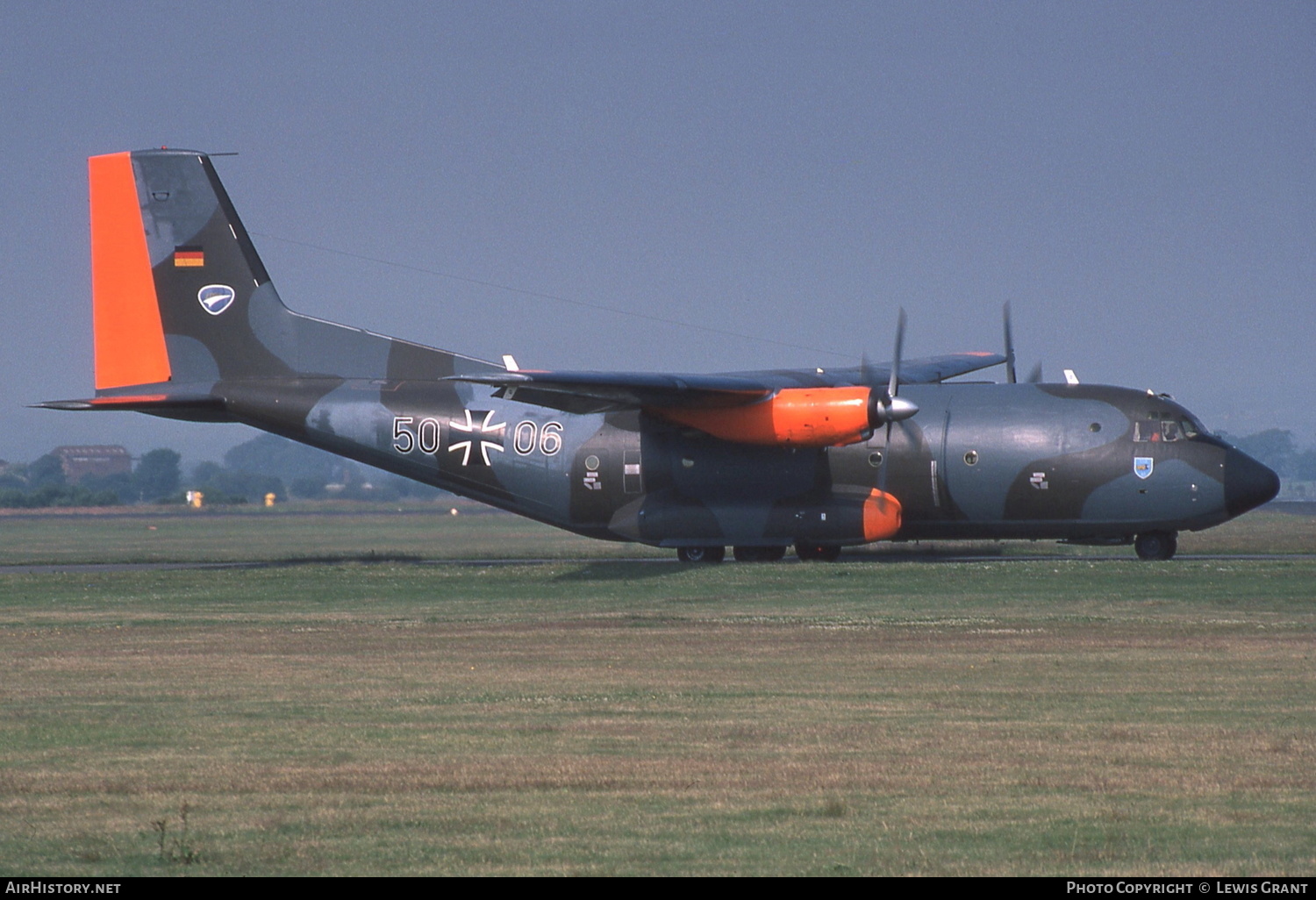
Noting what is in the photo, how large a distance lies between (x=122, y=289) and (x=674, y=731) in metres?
25.4

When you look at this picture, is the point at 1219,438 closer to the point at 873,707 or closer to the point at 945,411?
the point at 945,411

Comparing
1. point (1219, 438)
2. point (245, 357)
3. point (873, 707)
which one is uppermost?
point (245, 357)

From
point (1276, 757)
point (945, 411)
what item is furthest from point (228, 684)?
point (945, 411)

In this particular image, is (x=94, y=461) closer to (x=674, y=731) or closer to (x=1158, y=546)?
(x=1158, y=546)

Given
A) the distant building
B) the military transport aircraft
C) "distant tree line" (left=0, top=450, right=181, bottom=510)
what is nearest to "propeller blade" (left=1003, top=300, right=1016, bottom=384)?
the military transport aircraft

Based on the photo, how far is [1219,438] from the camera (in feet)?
100

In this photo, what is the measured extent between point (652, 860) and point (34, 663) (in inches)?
466

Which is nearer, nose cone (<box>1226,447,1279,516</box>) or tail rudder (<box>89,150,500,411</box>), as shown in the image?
nose cone (<box>1226,447,1279,516</box>)

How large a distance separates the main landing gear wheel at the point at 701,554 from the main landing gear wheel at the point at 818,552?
178 centimetres

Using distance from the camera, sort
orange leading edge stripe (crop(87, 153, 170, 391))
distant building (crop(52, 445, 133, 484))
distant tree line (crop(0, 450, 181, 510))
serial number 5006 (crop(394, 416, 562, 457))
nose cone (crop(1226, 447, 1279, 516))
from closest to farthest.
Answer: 1. nose cone (crop(1226, 447, 1279, 516))
2. serial number 5006 (crop(394, 416, 562, 457))
3. orange leading edge stripe (crop(87, 153, 170, 391))
4. distant tree line (crop(0, 450, 181, 510))
5. distant building (crop(52, 445, 133, 484))

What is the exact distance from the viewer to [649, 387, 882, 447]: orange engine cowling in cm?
2822

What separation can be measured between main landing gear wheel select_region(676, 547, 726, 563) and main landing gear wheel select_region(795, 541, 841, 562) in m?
1.78

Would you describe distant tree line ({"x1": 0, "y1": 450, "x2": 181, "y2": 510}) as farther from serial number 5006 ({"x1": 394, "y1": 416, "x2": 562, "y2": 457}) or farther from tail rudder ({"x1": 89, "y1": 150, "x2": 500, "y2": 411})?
serial number 5006 ({"x1": 394, "y1": 416, "x2": 562, "y2": 457})
